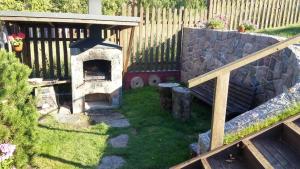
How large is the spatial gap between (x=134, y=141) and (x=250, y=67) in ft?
9.89

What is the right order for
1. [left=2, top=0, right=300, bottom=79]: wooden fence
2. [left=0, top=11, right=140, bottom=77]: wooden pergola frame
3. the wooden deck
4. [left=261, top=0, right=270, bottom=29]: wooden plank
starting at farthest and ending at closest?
[left=261, top=0, right=270, bottom=29]: wooden plank < [left=2, top=0, right=300, bottom=79]: wooden fence < [left=0, top=11, right=140, bottom=77]: wooden pergola frame < the wooden deck

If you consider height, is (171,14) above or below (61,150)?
above

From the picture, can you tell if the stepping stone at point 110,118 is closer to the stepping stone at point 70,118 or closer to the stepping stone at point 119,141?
the stepping stone at point 70,118

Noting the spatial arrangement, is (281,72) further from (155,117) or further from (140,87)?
(140,87)

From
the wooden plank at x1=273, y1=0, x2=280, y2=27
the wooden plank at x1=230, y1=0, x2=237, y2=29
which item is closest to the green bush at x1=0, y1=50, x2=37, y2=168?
the wooden plank at x1=230, y1=0, x2=237, y2=29

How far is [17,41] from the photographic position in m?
7.59

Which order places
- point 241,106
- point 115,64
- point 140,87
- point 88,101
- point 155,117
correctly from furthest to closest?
point 140,87, point 88,101, point 115,64, point 155,117, point 241,106

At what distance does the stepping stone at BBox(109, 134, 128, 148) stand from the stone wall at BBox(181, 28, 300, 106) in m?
2.81

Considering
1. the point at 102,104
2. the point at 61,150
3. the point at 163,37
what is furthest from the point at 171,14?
the point at 61,150

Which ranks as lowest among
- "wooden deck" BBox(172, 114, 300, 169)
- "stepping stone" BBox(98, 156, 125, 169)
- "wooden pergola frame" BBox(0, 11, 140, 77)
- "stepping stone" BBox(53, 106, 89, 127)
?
"stepping stone" BBox(53, 106, 89, 127)

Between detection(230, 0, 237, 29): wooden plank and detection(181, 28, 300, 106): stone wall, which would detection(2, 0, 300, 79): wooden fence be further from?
detection(181, 28, 300, 106): stone wall

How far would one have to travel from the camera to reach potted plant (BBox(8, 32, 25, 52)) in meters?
7.53

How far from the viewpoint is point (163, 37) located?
31.7 feet

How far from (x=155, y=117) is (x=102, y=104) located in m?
1.78
